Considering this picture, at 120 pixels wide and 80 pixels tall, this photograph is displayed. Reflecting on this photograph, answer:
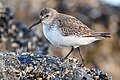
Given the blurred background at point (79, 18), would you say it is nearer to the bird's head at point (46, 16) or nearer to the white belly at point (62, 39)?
the bird's head at point (46, 16)

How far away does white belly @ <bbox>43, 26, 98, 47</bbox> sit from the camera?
28.5ft

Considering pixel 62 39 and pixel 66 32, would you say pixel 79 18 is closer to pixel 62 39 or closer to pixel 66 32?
pixel 66 32

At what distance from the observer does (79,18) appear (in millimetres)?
17609

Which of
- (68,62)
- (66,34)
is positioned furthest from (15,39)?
(68,62)

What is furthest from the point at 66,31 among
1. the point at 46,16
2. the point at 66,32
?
the point at 46,16

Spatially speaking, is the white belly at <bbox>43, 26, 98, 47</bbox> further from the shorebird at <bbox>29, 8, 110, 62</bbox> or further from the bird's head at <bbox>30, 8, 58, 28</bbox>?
the bird's head at <bbox>30, 8, 58, 28</bbox>

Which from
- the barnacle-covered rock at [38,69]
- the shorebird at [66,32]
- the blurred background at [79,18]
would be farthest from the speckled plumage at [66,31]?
the blurred background at [79,18]

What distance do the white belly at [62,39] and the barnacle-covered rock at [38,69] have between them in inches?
33.9

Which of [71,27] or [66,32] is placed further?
[71,27]

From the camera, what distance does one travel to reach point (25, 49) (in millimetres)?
12234

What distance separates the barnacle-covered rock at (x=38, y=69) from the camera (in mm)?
7305

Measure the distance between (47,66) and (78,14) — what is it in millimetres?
10569

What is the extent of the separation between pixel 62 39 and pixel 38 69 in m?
1.41

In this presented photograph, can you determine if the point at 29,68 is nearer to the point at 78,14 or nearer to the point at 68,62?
the point at 68,62
